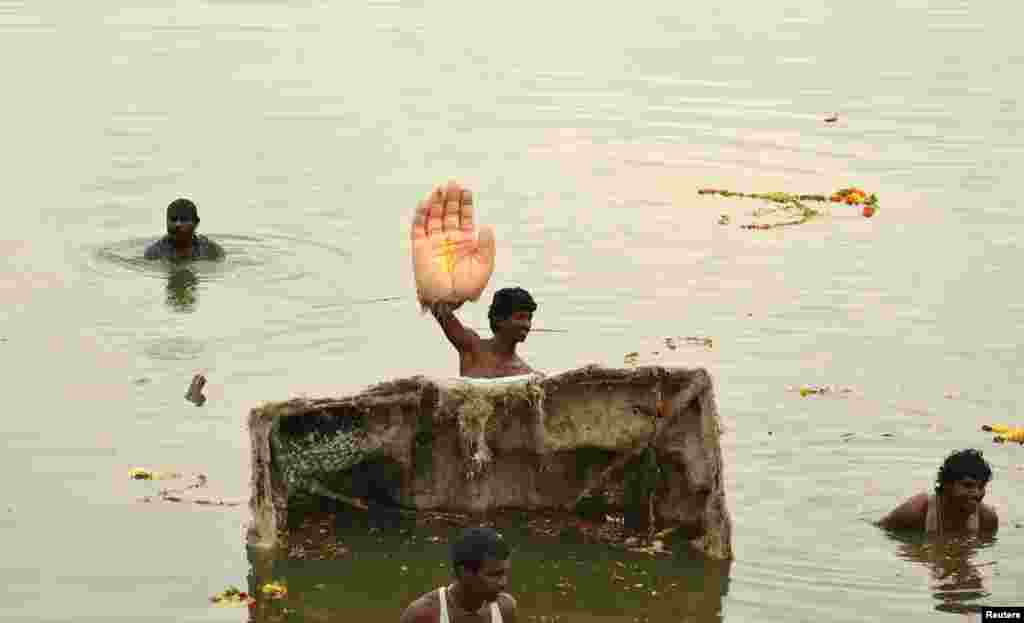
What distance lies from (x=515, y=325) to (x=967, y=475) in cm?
274

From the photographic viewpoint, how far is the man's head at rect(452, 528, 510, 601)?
336 inches

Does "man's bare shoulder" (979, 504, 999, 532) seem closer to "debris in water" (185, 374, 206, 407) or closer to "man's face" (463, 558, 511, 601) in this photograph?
"man's face" (463, 558, 511, 601)

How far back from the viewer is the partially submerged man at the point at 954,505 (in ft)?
39.3

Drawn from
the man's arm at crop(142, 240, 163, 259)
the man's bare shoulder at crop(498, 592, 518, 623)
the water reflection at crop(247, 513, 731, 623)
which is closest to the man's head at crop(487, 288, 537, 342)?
the water reflection at crop(247, 513, 731, 623)

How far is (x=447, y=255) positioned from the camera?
39.9 feet

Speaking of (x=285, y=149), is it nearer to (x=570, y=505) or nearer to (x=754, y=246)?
(x=754, y=246)

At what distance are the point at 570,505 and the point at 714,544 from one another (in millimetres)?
881

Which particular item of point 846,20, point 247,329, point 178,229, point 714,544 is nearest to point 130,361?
point 247,329

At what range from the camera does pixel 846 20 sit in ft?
120

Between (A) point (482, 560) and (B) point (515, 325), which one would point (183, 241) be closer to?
(B) point (515, 325)

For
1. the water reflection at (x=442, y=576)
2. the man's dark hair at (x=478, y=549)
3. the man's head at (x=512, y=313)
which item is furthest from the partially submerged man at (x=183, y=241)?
the man's dark hair at (x=478, y=549)

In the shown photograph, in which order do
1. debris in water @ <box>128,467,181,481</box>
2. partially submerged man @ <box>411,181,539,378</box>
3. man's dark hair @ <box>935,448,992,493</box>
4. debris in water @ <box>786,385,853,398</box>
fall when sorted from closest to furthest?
1. man's dark hair @ <box>935,448,992,493</box>
2. partially submerged man @ <box>411,181,539,378</box>
3. debris in water @ <box>128,467,181,481</box>
4. debris in water @ <box>786,385,853,398</box>

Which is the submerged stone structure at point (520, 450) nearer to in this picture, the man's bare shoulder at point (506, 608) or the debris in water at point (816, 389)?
the man's bare shoulder at point (506, 608)

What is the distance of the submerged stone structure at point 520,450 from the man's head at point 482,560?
293 centimetres
